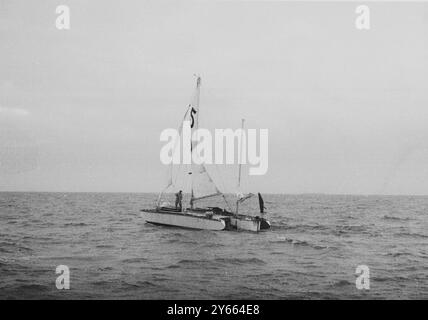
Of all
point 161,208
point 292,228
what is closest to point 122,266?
point 161,208

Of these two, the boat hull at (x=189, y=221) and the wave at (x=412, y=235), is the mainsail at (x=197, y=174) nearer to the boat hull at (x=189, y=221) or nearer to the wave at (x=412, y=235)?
the boat hull at (x=189, y=221)

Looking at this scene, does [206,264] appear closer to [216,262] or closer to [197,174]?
[216,262]

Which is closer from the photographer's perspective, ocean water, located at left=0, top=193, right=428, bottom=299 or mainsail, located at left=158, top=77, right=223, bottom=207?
ocean water, located at left=0, top=193, right=428, bottom=299

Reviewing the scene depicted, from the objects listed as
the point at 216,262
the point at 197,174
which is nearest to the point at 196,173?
the point at 197,174

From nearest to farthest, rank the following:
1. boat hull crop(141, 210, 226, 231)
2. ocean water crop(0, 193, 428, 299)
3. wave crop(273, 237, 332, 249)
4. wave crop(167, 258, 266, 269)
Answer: ocean water crop(0, 193, 428, 299) → wave crop(167, 258, 266, 269) → wave crop(273, 237, 332, 249) → boat hull crop(141, 210, 226, 231)

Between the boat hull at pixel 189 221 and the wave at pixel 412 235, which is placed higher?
the boat hull at pixel 189 221

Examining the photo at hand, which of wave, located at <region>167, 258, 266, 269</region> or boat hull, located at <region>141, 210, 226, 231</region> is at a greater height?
boat hull, located at <region>141, 210, 226, 231</region>

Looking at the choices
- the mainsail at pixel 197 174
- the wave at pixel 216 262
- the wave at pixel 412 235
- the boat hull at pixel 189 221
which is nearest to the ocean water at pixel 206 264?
the wave at pixel 216 262

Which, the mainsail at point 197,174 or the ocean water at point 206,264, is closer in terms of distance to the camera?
the ocean water at point 206,264

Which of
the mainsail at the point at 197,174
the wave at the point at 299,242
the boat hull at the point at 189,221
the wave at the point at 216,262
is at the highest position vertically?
the mainsail at the point at 197,174

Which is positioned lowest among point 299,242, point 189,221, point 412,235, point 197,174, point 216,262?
point 412,235

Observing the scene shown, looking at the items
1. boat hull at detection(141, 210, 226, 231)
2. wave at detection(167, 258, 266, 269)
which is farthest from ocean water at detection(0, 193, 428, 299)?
boat hull at detection(141, 210, 226, 231)

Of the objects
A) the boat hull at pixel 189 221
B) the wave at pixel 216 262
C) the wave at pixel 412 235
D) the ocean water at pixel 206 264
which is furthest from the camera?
the wave at pixel 412 235

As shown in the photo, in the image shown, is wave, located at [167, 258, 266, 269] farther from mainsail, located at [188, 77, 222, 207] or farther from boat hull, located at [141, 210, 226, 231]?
mainsail, located at [188, 77, 222, 207]
